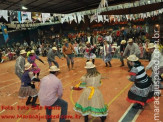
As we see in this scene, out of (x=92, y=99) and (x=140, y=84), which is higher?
(x=140, y=84)

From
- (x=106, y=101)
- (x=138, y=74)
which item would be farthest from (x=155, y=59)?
(x=106, y=101)

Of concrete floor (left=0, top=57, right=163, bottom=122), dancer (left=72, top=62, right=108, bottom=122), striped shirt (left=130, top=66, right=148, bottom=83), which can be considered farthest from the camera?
concrete floor (left=0, top=57, right=163, bottom=122)

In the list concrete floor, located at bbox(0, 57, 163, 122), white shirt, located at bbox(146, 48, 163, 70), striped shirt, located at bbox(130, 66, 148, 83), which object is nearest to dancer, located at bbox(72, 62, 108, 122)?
concrete floor, located at bbox(0, 57, 163, 122)

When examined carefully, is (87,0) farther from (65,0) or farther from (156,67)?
(156,67)

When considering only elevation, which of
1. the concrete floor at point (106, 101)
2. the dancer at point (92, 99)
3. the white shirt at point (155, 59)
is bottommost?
the concrete floor at point (106, 101)

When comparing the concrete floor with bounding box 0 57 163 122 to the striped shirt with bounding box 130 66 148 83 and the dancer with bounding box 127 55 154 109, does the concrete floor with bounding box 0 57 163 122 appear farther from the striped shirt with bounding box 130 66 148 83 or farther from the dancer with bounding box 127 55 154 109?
the striped shirt with bounding box 130 66 148 83

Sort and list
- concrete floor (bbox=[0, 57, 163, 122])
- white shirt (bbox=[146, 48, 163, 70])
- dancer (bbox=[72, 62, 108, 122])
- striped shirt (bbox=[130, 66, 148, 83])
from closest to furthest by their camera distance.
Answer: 1. dancer (bbox=[72, 62, 108, 122])
2. striped shirt (bbox=[130, 66, 148, 83])
3. concrete floor (bbox=[0, 57, 163, 122])
4. white shirt (bbox=[146, 48, 163, 70])

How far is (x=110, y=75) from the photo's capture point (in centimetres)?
805

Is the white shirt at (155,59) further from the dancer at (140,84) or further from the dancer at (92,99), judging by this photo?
the dancer at (92,99)

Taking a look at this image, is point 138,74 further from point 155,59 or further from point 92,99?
point 92,99

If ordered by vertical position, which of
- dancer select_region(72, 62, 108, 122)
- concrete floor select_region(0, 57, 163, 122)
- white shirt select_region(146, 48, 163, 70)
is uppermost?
white shirt select_region(146, 48, 163, 70)

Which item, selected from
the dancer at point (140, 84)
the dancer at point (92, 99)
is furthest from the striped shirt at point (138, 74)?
the dancer at point (92, 99)

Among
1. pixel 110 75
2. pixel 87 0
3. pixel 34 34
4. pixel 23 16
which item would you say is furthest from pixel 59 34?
pixel 110 75

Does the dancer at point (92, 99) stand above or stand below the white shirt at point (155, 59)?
below
